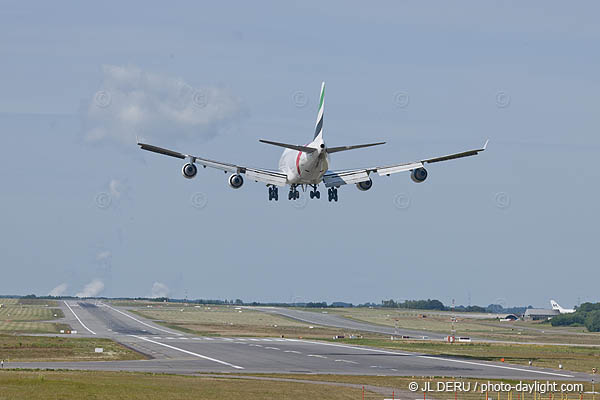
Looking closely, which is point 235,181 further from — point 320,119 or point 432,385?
point 432,385

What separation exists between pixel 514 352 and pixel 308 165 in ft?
167

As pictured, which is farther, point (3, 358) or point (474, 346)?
point (474, 346)

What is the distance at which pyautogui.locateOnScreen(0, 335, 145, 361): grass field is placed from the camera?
296 ft

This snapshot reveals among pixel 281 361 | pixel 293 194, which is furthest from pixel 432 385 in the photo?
pixel 281 361

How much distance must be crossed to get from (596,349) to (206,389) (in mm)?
81944

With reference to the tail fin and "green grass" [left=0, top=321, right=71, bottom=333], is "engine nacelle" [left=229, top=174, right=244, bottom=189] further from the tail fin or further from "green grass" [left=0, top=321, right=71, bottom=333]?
"green grass" [left=0, top=321, right=71, bottom=333]

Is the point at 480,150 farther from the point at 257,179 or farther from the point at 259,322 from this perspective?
the point at 259,322

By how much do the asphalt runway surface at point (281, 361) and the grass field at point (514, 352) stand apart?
5505 millimetres

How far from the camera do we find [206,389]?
62281mm

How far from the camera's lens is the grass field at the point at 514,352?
9675 cm

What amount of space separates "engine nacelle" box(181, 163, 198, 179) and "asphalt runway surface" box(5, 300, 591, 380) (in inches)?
692

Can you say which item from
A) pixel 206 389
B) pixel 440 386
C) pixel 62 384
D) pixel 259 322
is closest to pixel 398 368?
pixel 440 386

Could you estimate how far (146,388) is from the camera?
61.5 meters

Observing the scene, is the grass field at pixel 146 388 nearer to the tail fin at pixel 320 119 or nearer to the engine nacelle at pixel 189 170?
the engine nacelle at pixel 189 170
